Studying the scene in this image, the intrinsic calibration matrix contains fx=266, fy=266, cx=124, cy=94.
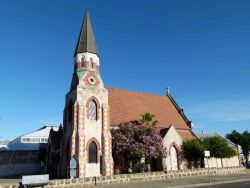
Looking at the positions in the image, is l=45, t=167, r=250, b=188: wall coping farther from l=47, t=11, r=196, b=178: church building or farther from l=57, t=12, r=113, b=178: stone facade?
l=57, t=12, r=113, b=178: stone facade

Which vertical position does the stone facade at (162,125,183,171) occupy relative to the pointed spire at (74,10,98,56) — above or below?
below

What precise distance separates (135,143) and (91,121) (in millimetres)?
6145

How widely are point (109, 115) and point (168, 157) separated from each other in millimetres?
10042

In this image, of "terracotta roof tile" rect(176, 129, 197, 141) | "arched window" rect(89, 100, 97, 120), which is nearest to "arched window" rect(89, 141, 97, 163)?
"arched window" rect(89, 100, 97, 120)

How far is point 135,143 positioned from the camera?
33.2m

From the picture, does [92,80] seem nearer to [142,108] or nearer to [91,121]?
[91,121]

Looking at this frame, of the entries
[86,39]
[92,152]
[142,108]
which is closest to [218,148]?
[142,108]

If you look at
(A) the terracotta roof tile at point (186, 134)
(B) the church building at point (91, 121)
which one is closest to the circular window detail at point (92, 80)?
(B) the church building at point (91, 121)

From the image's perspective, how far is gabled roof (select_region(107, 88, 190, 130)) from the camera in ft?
126

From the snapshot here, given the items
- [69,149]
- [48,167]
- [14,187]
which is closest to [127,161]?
[69,149]

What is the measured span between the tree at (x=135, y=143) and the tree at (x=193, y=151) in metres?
5.55

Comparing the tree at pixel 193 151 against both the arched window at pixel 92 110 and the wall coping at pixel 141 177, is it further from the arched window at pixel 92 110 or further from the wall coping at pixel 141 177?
the arched window at pixel 92 110

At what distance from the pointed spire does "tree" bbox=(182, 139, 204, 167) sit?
1865 centimetres

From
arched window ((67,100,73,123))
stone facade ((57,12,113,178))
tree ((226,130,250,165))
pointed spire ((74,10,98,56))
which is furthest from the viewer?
tree ((226,130,250,165))
